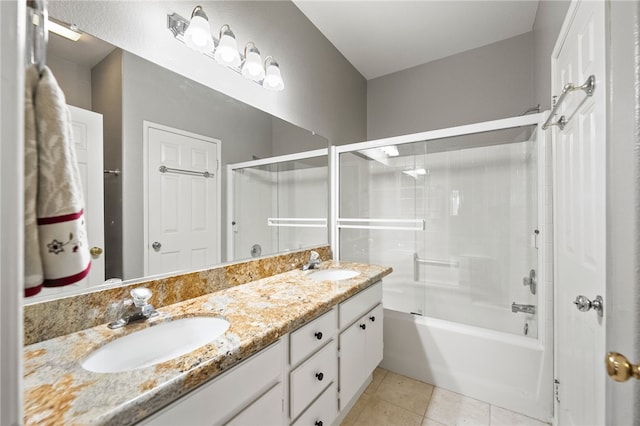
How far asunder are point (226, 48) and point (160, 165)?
2.21 feet

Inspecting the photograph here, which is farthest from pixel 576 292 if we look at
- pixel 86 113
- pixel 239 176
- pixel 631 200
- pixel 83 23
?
pixel 83 23

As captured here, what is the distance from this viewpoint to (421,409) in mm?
1712

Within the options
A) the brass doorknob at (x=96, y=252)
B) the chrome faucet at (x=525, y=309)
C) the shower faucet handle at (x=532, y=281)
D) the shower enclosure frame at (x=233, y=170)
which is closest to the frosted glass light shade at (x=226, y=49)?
the shower enclosure frame at (x=233, y=170)

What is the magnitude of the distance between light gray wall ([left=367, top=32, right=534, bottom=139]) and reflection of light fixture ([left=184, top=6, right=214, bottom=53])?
2072 mm

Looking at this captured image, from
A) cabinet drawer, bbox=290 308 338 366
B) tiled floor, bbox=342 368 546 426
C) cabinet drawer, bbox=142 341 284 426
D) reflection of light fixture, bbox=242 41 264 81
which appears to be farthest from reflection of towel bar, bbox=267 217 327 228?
tiled floor, bbox=342 368 546 426

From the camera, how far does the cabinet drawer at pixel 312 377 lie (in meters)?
1.07

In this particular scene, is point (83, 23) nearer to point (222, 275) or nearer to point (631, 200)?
point (222, 275)

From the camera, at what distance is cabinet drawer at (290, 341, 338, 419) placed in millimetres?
1073

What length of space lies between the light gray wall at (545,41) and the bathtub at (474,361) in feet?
4.97

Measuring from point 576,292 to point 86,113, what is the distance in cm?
202

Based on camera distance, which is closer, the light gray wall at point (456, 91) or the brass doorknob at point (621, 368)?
the brass doorknob at point (621, 368)

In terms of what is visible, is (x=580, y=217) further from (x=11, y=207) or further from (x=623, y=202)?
(x=11, y=207)

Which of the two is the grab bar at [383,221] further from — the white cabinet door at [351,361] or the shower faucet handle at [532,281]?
the white cabinet door at [351,361]

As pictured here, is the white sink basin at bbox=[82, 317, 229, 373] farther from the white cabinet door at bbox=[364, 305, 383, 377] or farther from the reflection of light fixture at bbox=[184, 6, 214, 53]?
the reflection of light fixture at bbox=[184, 6, 214, 53]
